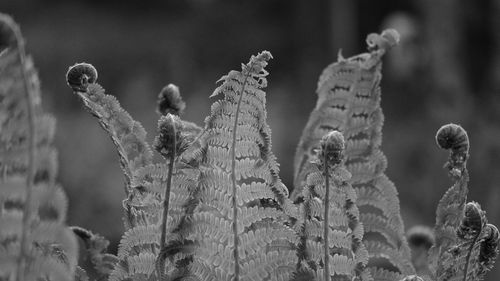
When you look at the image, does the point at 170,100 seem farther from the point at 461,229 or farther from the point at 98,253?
the point at 461,229

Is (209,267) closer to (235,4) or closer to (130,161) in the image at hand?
(130,161)

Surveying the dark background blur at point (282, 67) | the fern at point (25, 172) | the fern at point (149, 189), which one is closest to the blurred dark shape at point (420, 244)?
the fern at point (149, 189)

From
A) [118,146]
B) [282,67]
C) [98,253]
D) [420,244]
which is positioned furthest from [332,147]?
[282,67]

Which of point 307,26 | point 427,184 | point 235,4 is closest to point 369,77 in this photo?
point 427,184

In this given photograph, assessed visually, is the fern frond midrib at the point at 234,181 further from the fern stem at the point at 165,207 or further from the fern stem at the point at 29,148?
the fern stem at the point at 29,148

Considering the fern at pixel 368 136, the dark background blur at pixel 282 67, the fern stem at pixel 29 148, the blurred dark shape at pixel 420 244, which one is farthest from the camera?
the dark background blur at pixel 282 67

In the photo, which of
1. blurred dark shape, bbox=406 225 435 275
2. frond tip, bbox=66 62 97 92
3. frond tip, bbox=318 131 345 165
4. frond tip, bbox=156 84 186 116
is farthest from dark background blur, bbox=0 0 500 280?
frond tip, bbox=318 131 345 165
